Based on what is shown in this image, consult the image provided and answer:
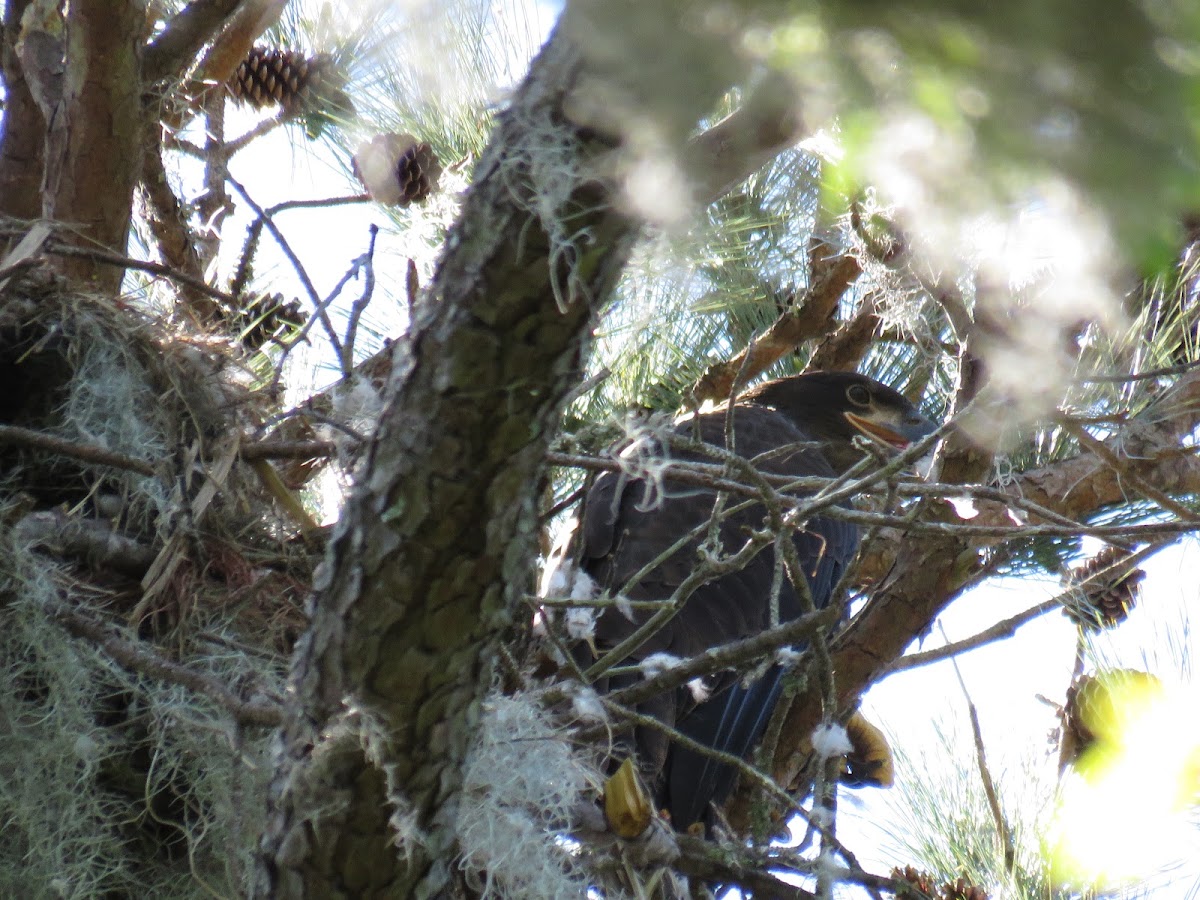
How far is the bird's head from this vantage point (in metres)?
4.23

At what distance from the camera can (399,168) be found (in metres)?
3.29

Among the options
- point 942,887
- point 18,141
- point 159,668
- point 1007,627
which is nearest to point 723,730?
point 942,887

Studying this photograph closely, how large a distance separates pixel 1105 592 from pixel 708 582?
3.57 feet

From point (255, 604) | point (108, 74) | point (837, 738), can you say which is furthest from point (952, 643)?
point (108, 74)

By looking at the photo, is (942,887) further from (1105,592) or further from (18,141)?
(18,141)

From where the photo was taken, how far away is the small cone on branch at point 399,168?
128 inches

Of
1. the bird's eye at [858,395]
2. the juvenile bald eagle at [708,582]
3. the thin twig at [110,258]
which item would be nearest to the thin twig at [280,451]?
the thin twig at [110,258]

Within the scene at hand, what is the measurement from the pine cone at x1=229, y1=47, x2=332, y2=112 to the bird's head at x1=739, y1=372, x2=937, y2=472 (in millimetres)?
1782

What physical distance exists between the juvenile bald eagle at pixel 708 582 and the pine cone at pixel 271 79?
57.1 inches

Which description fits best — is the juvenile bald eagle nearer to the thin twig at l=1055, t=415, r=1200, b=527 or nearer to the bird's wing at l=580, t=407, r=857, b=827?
the bird's wing at l=580, t=407, r=857, b=827

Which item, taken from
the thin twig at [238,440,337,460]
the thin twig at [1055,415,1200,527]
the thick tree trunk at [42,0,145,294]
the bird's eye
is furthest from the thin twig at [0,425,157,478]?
the bird's eye

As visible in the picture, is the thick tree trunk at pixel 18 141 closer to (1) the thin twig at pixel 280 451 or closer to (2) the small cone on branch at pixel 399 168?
(2) the small cone on branch at pixel 399 168

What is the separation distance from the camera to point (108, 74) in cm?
270

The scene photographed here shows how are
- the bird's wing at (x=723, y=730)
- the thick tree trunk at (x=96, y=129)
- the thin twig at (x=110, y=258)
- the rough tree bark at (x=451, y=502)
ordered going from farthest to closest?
the bird's wing at (x=723, y=730) < the thick tree trunk at (x=96, y=129) < the thin twig at (x=110, y=258) < the rough tree bark at (x=451, y=502)
